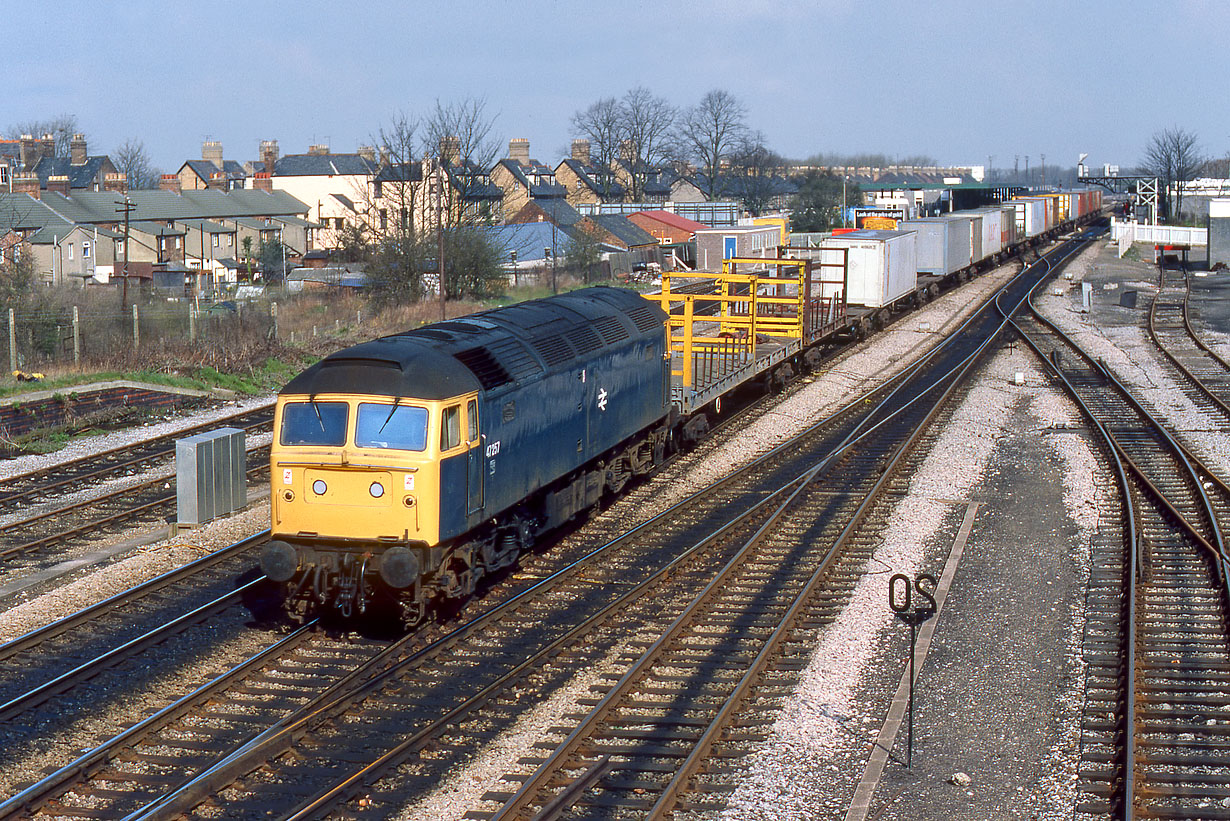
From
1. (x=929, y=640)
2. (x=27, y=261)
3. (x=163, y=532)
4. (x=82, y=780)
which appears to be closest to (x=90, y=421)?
(x=163, y=532)

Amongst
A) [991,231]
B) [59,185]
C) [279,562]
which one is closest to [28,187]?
[59,185]

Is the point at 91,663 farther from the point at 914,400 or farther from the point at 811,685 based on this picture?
the point at 914,400

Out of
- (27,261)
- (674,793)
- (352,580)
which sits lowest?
(674,793)

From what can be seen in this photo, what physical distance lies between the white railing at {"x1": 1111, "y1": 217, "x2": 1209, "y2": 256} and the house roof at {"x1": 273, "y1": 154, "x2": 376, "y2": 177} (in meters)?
55.5

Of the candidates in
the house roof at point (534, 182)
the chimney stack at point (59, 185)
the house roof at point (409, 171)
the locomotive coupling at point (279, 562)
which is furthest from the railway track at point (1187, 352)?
the chimney stack at point (59, 185)

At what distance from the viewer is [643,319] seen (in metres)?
18.6

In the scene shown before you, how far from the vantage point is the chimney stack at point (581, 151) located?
122812 millimetres

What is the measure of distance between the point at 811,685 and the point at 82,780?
20.6 feet

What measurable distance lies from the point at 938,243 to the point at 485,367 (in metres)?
39.4

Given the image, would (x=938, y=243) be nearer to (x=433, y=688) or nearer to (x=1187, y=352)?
(x=1187, y=352)

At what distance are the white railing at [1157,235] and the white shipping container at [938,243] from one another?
78.9 ft

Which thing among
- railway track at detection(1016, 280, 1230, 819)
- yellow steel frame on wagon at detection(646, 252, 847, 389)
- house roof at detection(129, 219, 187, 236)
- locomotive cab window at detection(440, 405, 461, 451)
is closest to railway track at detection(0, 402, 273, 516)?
yellow steel frame on wagon at detection(646, 252, 847, 389)

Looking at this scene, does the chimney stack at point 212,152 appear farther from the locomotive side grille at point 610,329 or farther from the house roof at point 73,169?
the locomotive side grille at point 610,329

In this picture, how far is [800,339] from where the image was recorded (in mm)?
28750
